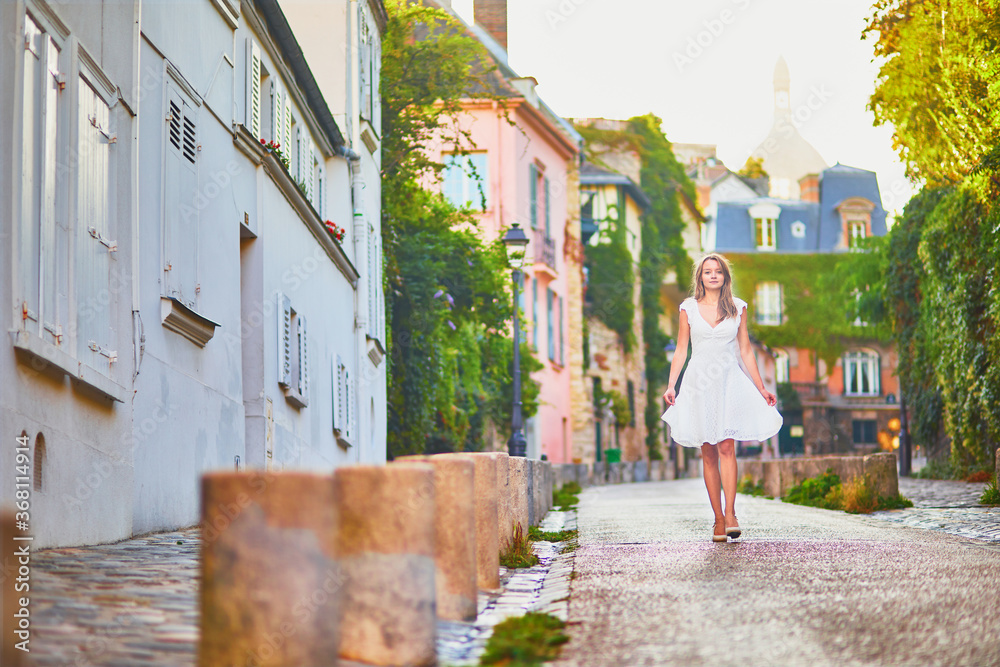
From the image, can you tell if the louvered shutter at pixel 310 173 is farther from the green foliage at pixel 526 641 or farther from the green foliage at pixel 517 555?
the green foliage at pixel 526 641

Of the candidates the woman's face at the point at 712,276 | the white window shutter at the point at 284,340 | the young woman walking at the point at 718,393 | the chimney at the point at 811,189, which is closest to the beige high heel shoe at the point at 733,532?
the young woman walking at the point at 718,393

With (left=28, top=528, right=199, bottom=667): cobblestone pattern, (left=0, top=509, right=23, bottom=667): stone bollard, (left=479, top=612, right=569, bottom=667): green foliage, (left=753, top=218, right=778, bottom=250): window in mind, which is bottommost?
(left=479, top=612, right=569, bottom=667): green foliage

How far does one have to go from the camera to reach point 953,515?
11039 millimetres

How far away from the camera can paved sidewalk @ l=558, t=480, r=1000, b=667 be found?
13.6 ft

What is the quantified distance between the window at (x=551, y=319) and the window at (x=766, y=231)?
107 feet

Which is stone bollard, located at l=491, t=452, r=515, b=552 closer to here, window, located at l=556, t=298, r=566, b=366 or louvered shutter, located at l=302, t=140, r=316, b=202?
louvered shutter, located at l=302, t=140, r=316, b=202

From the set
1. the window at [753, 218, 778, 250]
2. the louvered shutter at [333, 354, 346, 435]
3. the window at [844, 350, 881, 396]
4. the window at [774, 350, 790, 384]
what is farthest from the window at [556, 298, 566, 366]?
the window at [844, 350, 881, 396]

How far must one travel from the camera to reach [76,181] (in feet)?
24.7

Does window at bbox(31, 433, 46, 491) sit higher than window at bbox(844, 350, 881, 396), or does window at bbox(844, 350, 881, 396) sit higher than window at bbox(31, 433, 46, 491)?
window at bbox(844, 350, 881, 396)

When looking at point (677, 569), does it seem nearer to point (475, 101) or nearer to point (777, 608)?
point (777, 608)

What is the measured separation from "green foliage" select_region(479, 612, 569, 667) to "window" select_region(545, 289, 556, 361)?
31.0 meters

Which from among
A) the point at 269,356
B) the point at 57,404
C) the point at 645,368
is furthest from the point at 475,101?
the point at 57,404

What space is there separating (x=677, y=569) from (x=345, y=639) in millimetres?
3087

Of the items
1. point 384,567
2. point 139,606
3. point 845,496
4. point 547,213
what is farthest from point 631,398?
point 384,567
